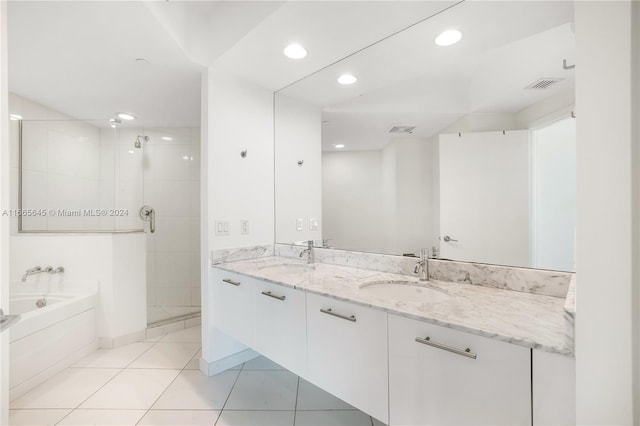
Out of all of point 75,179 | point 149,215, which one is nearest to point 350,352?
point 149,215

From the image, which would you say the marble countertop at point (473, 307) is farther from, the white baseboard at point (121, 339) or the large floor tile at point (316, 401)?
the white baseboard at point (121, 339)

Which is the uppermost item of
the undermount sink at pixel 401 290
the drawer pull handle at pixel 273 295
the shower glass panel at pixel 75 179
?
the shower glass panel at pixel 75 179

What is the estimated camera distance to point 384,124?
1.85 metres

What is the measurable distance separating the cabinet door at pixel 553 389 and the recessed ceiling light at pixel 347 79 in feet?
6.05

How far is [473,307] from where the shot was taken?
1.02 m

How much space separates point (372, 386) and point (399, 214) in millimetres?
1003

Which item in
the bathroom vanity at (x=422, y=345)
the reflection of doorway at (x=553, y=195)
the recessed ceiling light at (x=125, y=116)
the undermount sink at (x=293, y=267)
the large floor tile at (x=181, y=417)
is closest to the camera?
the bathroom vanity at (x=422, y=345)

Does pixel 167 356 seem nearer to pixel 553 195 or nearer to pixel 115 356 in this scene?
pixel 115 356

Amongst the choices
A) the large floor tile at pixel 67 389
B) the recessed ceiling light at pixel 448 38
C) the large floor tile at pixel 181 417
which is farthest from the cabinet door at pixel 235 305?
the recessed ceiling light at pixel 448 38

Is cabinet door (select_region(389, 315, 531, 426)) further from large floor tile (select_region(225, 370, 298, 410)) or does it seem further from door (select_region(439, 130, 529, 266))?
large floor tile (select_region(225, 370, 298, 410))

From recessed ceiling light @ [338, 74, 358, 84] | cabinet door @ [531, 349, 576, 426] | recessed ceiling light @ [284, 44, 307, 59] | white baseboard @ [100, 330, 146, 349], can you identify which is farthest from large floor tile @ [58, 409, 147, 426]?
recessed ceiling light @ [338, 74, 358, 84]

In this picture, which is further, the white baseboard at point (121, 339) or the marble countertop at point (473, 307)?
the white baseboard at point (121, 339)

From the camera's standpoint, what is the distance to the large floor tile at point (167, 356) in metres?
2.08

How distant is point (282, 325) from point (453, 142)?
140 centimetres
